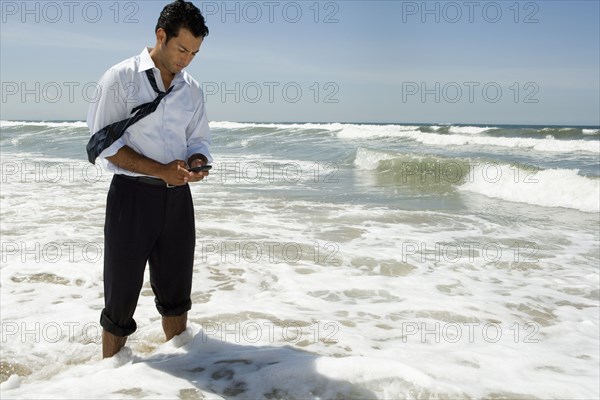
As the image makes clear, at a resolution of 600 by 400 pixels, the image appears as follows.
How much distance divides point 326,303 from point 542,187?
31.3ft

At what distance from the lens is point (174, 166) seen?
2.60 metres

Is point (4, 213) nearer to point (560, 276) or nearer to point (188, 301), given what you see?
point (188, 301)

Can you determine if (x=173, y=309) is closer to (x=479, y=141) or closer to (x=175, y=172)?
(x=175, y=172)

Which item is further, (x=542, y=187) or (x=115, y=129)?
(x=542, y=187)

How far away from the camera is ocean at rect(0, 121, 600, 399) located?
310 cm

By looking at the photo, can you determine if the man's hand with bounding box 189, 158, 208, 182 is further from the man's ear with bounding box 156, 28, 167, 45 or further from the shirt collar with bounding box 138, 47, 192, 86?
the man's ear with bounding box 156, 28, 167, 45

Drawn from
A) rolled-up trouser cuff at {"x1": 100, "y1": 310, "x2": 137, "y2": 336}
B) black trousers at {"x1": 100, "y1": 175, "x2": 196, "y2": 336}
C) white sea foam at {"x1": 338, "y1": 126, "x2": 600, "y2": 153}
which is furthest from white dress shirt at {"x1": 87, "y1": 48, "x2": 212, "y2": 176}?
white sea foam at {"x1": 338, "y1": 126, "x2": 600, "y2": 153}

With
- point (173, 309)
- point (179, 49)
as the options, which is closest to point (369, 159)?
point (173, 309)

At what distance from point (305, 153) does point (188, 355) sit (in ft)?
71.6

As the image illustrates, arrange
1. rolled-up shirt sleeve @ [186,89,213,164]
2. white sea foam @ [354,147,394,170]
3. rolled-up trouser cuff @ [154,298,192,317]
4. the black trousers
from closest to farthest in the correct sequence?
the black trousers → rolled-up shirt sleeve @ [186,89,213,164] → rolled-up trouser cuff @ [154,298,192,317] → white sea foam @ [354,147,394,170]

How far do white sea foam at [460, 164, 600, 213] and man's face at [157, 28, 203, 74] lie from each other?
10246 mm

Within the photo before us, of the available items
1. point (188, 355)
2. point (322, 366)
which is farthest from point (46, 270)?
point (322, 366)

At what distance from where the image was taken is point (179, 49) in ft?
8.54

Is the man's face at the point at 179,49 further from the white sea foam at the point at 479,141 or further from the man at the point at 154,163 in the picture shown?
the white sea foam at the point at 479,141
